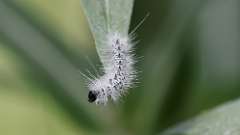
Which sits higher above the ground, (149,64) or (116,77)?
(149,64)

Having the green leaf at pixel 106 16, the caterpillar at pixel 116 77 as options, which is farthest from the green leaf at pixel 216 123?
the green leaf at pixel 106 16

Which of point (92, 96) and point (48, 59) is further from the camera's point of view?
point (48, 59)

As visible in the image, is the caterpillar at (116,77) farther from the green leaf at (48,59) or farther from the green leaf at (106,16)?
the green leaf at (48,59)

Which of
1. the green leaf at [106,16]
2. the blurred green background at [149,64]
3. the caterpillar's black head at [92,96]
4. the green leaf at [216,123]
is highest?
the blurred green background at [149,64]

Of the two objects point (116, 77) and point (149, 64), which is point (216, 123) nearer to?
point (116, 77)

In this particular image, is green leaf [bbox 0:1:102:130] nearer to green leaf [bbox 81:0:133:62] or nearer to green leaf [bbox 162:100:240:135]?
green leaf [bbox 162:100:240:135]

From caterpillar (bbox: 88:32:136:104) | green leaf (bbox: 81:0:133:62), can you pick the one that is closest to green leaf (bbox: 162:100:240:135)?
caterpillar (bbox: 88:32:136:104)

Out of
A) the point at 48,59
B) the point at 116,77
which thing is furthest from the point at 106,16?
the point at 48,59
